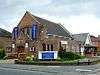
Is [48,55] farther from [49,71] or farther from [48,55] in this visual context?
[49,71]

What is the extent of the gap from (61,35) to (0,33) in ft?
51.5

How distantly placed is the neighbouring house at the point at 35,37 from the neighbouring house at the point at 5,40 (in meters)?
4.40

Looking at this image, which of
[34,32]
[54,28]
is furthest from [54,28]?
[34,32]

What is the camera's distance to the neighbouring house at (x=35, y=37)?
179 feet

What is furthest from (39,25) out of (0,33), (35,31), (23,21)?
(0,33)

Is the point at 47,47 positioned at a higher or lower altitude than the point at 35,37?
lower

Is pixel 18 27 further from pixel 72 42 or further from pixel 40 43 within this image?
pixel 72 42

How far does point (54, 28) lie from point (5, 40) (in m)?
12.5

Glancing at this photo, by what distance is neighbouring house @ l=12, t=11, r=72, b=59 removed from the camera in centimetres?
5450

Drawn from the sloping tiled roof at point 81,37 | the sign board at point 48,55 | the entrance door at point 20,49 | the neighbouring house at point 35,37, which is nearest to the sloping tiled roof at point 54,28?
the neighbouring house at point 35,37

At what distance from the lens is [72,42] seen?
6419cm

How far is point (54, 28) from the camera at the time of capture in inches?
2400

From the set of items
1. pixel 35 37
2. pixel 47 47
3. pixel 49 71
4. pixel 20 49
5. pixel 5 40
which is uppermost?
pixel 5 40

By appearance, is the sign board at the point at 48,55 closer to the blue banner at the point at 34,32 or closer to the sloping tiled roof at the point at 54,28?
the blue banner at the point at 34,32
